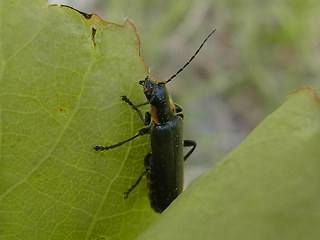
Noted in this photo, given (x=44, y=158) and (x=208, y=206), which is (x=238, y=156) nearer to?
(x=208, y=206)

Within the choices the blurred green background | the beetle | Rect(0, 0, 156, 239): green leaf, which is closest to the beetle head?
the beetle

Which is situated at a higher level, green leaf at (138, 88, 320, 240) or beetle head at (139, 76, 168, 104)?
green leaf at (138, 88, 320, 240)

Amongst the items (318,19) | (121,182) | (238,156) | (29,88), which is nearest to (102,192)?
(121,182)

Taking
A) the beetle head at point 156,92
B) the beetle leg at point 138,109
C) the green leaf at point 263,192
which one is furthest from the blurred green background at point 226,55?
the green leaf at point 263,192

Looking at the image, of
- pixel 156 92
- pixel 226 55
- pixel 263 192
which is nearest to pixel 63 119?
pixel 263 192

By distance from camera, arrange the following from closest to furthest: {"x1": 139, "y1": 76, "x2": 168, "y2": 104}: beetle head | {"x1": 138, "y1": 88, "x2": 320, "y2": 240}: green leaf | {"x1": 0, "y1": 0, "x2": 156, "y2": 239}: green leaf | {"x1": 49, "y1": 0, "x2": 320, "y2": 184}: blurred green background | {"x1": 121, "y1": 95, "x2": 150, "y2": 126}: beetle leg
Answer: {"x1": 138, "y1": 88, "x2": 320, "y2": 240}: green leaf, {"x1": 0, "y1": 0, "x2": 156, "y2": 239}: green leaf, {"x1": 121, "y1": 95, "x2": 150, "y2": 126}: beetle leg, {"x1": 139, "y1": 76, "x2": 168, "y2": 104}: beetle head, {"x1": 49, "y1": 0, "x2": 320, "y2": 184}: blurred green background

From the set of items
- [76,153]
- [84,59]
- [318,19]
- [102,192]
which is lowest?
[318,19]

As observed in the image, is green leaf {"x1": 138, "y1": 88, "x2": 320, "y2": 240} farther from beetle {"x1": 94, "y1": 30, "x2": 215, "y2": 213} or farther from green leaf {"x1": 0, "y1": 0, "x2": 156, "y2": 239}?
beetle {"x1": 94, "y1": 30, "x2": 215, "y2": 213}

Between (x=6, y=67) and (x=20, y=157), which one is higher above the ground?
(x=6, y=67)
